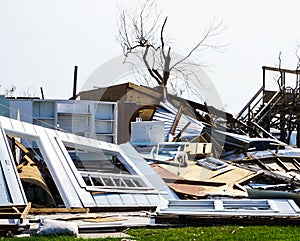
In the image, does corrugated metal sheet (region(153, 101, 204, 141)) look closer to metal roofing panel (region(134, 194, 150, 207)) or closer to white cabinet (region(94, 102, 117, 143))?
white cabinet (region(94, 102, 117, 143))

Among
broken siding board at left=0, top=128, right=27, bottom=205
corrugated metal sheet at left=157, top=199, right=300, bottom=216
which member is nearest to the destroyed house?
broken siding board at left=0, top=128, right=27, bottom=205

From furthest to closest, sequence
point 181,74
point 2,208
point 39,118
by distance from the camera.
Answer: point 181,74, point 39,118, point 2,208

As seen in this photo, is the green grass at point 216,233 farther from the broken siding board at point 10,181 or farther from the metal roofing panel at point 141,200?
the metal roofing panel at point 141,200

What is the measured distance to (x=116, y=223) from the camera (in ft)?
25.0

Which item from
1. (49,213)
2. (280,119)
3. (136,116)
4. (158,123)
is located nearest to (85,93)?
(136,116)

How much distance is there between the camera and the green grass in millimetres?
6598

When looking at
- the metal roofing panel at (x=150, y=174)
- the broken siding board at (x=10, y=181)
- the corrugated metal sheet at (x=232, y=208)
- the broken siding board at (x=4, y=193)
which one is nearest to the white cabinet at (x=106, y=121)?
the metal roofing panel at (x=150, y=174)

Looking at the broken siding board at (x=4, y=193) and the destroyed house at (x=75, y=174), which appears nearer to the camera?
the broken siding board at (x=4, y=193)

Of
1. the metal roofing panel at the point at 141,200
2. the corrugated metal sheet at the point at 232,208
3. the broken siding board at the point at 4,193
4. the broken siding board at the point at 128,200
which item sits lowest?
the metal roofing panel at the point at 141,200

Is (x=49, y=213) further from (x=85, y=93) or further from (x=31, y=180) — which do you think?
(x=85, y=93)

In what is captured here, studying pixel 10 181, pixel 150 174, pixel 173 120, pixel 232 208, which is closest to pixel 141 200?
pixel 150 174

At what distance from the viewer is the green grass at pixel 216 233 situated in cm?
660

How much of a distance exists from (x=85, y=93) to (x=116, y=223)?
13.7 meters

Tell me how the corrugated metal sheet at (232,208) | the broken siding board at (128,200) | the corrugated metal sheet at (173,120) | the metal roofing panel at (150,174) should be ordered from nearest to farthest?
1. the corrugated metal sheet at (232,208)
2. the broken siding board at (128,200)
3. the metal roofing panel at (150,174)
4. the corrugated metal sheet at (173,120)
